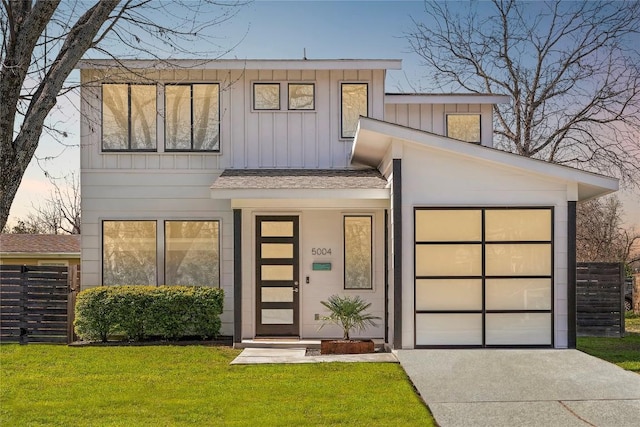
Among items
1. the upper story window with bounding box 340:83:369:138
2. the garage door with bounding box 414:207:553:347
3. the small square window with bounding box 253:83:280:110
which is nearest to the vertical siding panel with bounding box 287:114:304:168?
the small square window with bounding box 253:83:280:110

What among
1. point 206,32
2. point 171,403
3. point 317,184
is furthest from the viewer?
point 317,184

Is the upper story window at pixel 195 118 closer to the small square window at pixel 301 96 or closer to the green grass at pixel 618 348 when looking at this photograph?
the small square window at pixel 301 96

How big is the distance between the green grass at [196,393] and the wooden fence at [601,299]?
21.9ft

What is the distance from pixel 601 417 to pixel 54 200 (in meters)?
28.8

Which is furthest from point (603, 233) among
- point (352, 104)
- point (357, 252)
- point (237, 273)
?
point (237, 273)

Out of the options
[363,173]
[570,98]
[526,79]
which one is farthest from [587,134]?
[363,173]

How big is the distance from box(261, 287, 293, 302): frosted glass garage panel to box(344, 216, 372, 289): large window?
3.63 feet

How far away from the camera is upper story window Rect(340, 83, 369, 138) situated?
13492 millimetres

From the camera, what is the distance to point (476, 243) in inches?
425

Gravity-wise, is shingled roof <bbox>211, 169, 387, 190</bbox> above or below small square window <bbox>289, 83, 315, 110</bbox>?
below

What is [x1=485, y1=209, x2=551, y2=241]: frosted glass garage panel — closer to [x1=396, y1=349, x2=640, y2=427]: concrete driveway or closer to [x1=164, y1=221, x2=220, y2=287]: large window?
[x1=396, y1=349, x2=640, y2=427]: concrete driveway

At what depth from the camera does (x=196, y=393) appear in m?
8.20

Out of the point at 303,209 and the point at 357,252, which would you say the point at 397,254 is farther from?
the point at 303,209

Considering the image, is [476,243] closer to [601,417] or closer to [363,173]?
[363,173]
